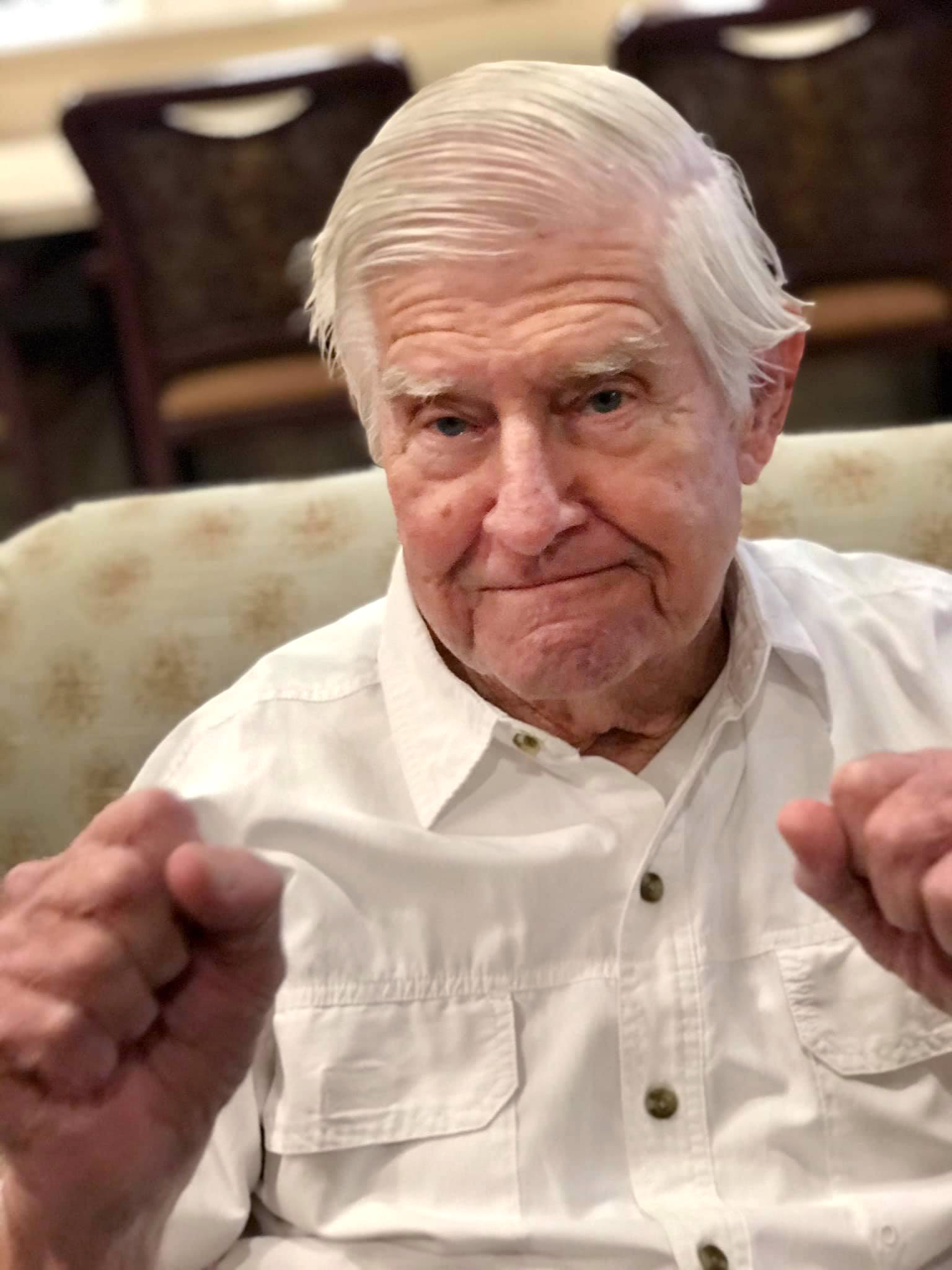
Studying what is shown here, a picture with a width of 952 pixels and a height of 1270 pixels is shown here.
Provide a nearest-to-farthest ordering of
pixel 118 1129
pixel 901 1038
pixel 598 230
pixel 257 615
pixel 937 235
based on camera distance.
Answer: pixel 118 1129 → pixel 598 230 → pixel 901 1038 → pixel 257 615 → pixel 937 235

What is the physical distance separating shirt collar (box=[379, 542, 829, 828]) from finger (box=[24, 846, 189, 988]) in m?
0.33

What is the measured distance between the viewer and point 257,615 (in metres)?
1.19

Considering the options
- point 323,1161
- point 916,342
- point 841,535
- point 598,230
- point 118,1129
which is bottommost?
point 916,342

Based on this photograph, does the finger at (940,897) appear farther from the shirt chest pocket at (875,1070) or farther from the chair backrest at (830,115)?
the chair backrest at (830,115)

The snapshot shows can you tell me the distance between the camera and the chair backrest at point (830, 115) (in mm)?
2172

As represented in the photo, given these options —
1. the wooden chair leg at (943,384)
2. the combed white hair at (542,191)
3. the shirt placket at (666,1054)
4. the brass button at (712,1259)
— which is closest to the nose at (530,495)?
the combed white hair at (542,191)

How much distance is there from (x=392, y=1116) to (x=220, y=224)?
1.80 meters

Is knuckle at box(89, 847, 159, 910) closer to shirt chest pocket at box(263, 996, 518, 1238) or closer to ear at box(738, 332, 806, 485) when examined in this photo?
shirt chest pocket at box(263, 996, 518, 1238)

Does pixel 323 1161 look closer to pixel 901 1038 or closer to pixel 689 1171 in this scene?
pixel 689 1171

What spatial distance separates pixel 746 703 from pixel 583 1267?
1.33 feet

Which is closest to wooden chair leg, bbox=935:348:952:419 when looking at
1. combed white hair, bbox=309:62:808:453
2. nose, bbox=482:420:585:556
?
combed white hair, bbox=309:62:808:453

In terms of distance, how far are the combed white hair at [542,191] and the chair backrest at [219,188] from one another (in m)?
1.45

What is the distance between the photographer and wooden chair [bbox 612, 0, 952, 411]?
2.18 meters

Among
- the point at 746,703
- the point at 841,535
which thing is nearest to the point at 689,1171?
the point at 746,703
